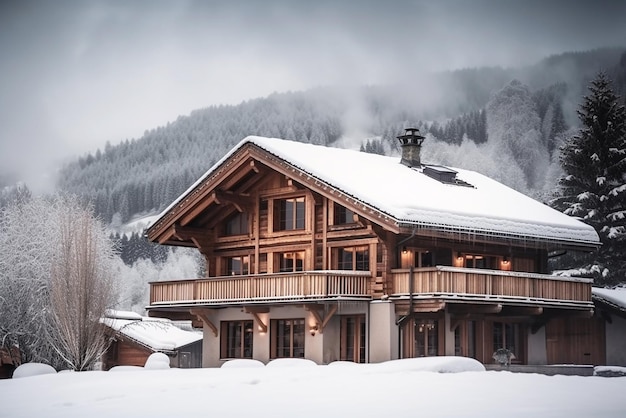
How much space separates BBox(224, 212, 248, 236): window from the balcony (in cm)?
843

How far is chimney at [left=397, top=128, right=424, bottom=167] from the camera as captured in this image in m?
45.1

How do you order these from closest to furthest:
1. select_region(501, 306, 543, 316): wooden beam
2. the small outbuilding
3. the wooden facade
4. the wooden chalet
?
the wooden chalet, select_region(501, 306, 543, 316): wooden beam, the small outbuilding, the wooden facade

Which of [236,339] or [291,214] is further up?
[291,214]

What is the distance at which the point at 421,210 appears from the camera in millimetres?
36156

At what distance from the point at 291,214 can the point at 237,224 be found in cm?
327

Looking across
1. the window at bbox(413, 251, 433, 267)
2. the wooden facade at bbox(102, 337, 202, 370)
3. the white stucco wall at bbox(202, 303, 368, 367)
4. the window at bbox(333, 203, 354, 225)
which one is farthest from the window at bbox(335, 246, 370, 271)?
the wooden facade at bbox(102, 337, 202, 370)

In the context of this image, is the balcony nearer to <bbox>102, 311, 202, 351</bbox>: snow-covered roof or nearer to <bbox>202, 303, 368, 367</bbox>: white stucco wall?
<bbox>202, 303, 368, 367</bbox>: white stucco wall

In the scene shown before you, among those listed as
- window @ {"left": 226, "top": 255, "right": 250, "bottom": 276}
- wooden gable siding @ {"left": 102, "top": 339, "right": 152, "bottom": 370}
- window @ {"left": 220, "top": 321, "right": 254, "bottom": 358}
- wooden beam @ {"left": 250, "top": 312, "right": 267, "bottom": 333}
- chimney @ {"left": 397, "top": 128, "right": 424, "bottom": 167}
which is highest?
chimney @ {"left": 397, "top": 128, "right": 424, "bottom": 167}

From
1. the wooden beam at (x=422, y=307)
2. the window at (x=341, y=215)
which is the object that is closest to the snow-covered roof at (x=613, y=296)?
the wooden beam at (x=422, y=307)

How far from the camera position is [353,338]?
37781 millimetres

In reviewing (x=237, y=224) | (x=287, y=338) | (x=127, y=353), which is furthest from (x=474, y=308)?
(x=127, y=353)

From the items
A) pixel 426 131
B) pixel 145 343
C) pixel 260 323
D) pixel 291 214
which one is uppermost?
pixel 426 131

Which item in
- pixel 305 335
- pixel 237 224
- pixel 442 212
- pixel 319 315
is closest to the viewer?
pixel 442 212

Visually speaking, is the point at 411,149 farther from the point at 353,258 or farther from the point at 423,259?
the point at 353,258
